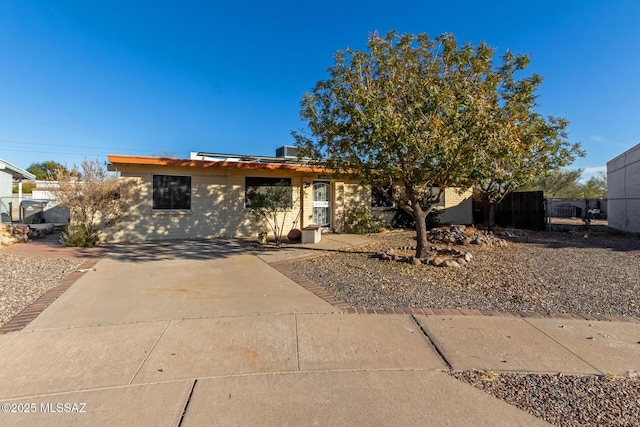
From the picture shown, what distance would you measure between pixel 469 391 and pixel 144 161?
1128 cm

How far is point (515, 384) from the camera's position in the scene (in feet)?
9.59

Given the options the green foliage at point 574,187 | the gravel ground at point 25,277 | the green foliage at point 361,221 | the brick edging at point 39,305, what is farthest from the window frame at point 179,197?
the green foliage at point 574,187

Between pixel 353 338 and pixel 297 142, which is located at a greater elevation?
pixel 297 142

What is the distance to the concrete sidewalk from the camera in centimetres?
256

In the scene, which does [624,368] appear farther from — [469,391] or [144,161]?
[144,161]

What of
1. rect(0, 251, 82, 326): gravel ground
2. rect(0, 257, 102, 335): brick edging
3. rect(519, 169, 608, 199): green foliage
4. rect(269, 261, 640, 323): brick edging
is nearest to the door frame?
rect(0, 251, 82, 326): gravel ground

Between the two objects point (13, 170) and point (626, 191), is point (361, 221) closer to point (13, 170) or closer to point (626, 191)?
point (626, 191)

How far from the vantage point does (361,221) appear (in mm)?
13945

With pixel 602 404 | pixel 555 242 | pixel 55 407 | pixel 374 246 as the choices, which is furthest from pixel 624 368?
pixel 555 242

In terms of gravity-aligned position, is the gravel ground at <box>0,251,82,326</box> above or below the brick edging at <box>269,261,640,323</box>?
above

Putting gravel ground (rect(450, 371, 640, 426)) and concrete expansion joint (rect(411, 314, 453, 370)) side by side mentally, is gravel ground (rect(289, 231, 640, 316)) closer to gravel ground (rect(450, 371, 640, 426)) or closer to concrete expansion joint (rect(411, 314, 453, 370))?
concrete expansion joint (rect(411, 314, 453, 370))

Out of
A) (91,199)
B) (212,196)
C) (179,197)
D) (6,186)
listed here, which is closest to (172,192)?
(179,197)

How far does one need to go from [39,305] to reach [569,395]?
6.14m

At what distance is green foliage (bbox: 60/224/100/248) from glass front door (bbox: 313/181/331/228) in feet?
24.5
